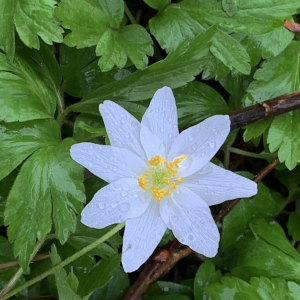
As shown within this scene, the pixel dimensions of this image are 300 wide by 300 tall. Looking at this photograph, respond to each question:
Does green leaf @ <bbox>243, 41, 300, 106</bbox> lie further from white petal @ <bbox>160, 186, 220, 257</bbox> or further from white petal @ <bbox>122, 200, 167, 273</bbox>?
white petal @ <bbox>122, 200, 167, 273</bbox>

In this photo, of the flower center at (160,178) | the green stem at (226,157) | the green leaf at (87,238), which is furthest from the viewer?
the green stem at (226,157)

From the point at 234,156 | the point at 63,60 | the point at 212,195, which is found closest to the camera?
the point at 212,195

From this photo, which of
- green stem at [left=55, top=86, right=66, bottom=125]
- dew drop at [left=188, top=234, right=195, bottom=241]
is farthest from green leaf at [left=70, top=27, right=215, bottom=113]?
dew drop at [left=188, top=234, right=195, bottom=241]

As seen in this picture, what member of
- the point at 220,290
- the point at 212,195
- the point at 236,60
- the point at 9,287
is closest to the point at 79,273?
the point at 9,287

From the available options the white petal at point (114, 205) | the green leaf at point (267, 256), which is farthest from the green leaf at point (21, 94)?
the green leaf at point (267, 256)

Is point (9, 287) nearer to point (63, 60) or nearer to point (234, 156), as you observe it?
point (63, 60)

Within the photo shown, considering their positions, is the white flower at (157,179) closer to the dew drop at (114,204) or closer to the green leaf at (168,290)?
the dew drop at (114,204)

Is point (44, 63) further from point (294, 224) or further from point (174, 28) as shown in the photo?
point (294, 224)
